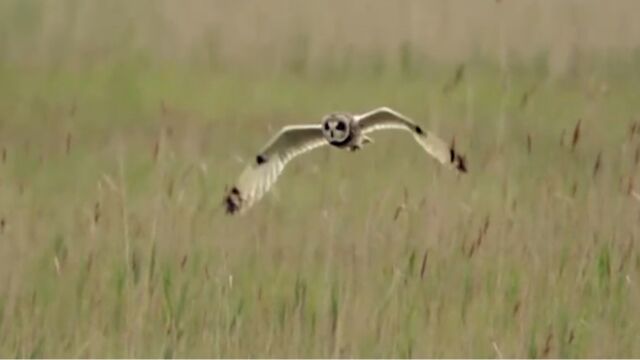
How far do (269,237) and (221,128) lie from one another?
17cm

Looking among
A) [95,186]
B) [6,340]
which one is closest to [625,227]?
[95,186]

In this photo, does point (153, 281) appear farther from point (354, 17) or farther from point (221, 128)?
point (354, 17)

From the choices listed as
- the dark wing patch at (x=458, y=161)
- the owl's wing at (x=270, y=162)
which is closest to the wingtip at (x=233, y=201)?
the owl's wing at (x=270, y=162)

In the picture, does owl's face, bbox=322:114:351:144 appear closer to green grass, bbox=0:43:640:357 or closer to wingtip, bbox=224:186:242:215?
green grass, bbox=0:43:640:357

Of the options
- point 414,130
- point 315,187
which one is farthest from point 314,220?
A: point 414,130

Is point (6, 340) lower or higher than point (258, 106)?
lower

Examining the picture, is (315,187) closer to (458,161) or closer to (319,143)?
(319,143)

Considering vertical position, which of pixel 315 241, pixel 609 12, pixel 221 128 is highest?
pixel 609 12

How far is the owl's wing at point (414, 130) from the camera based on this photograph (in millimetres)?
1857

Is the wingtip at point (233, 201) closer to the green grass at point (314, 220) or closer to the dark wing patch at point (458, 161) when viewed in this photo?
the green grass at point (314, 220)

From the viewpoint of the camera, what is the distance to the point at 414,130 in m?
1.88

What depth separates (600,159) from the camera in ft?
6.30

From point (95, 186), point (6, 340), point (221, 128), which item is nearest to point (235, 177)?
point (221, 128)

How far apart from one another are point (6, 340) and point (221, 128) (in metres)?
0.41
